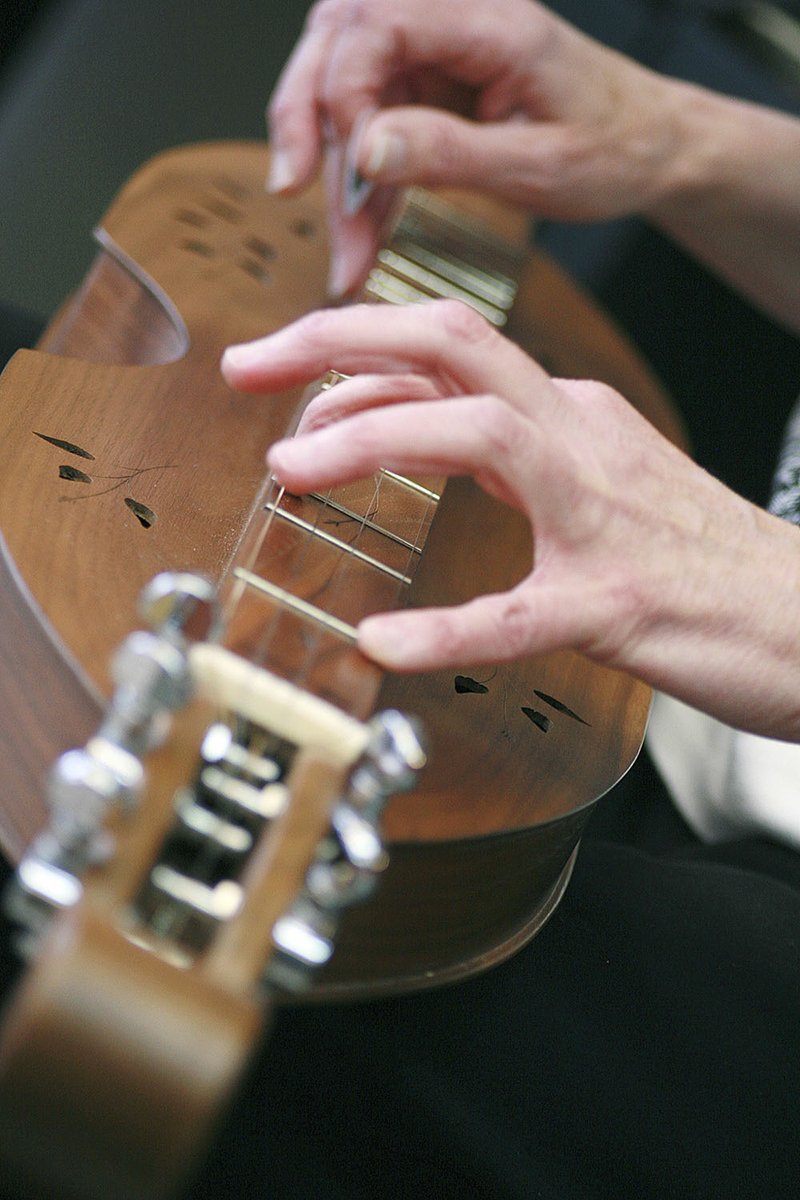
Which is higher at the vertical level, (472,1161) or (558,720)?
(558,720)

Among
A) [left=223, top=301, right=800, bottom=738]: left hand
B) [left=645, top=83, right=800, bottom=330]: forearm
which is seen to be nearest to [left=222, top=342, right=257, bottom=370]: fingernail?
[left=223, top=301, right=800, bottom=738]: left hand

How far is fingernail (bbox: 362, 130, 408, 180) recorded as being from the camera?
1.03 meters

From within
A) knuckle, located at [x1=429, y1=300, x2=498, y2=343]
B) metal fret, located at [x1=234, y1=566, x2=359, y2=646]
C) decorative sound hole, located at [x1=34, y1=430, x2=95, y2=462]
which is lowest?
metal fret, located at [x1=234, y1=566, x2=359, y2=646]

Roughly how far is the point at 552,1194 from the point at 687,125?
3.45 ft

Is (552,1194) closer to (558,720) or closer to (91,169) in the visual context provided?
(558,720)

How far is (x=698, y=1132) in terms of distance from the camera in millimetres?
723

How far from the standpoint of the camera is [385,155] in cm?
104

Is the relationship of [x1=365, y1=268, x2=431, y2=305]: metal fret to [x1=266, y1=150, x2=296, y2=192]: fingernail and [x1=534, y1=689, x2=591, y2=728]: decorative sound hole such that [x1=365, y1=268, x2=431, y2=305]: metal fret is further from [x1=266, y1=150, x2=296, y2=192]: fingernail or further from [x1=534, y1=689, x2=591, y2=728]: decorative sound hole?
[x1=534, y1=689, x2=591, y2=728]: decorative sound hole

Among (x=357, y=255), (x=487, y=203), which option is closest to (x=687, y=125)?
(x=487, y=203)

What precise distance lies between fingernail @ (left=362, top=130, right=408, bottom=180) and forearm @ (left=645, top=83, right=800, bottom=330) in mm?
369

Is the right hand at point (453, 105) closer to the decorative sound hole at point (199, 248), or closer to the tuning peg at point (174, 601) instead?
the decorative sound hole at point (199, 248)

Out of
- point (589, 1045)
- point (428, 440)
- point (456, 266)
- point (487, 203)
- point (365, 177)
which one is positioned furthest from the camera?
point (487, 203)

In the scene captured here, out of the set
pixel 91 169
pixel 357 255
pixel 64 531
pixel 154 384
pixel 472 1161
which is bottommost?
pixel 472 1161

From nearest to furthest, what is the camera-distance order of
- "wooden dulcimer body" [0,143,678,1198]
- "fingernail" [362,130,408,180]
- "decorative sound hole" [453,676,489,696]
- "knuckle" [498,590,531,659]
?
1. "wooden dulcimer body" [0,143,678,1198]
2. "knuckle" [498,590,531,659]
3. "decorative sound hole" [453,676,489,696]
4. "fingernail" [362,130,408,180]
